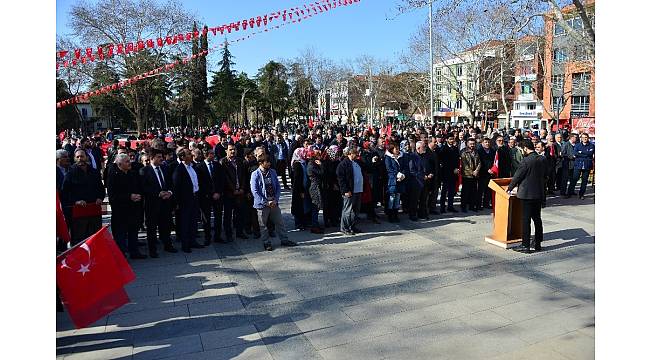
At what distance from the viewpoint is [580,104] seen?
5112 cm

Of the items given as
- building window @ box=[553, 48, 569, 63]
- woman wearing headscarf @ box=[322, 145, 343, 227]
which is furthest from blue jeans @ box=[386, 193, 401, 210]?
building window @ box=[553, 48, 569, 63]

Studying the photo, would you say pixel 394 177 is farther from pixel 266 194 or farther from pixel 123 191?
pixel 123 191

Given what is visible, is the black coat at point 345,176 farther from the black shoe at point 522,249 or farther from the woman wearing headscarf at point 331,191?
the black shoe at point 522,249

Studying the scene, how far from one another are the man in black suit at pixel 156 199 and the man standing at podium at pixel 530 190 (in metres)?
5.68

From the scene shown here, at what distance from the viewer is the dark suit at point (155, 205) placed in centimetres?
777

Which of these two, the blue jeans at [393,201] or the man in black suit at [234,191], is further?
the blue jeans at [393,201]

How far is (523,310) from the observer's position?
526 centimetres

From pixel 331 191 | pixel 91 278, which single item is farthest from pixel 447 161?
pixel 91 278

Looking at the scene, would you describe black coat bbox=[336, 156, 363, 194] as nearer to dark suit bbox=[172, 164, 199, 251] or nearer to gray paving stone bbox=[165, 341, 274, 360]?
dark suit bbox=[172, 164, 199, 251]

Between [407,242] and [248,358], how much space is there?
4.63 metres

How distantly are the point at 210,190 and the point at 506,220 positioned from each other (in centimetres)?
509

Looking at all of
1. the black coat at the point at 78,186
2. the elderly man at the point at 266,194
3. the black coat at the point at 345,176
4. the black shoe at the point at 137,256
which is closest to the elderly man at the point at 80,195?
the black coat at the point at 78,186
